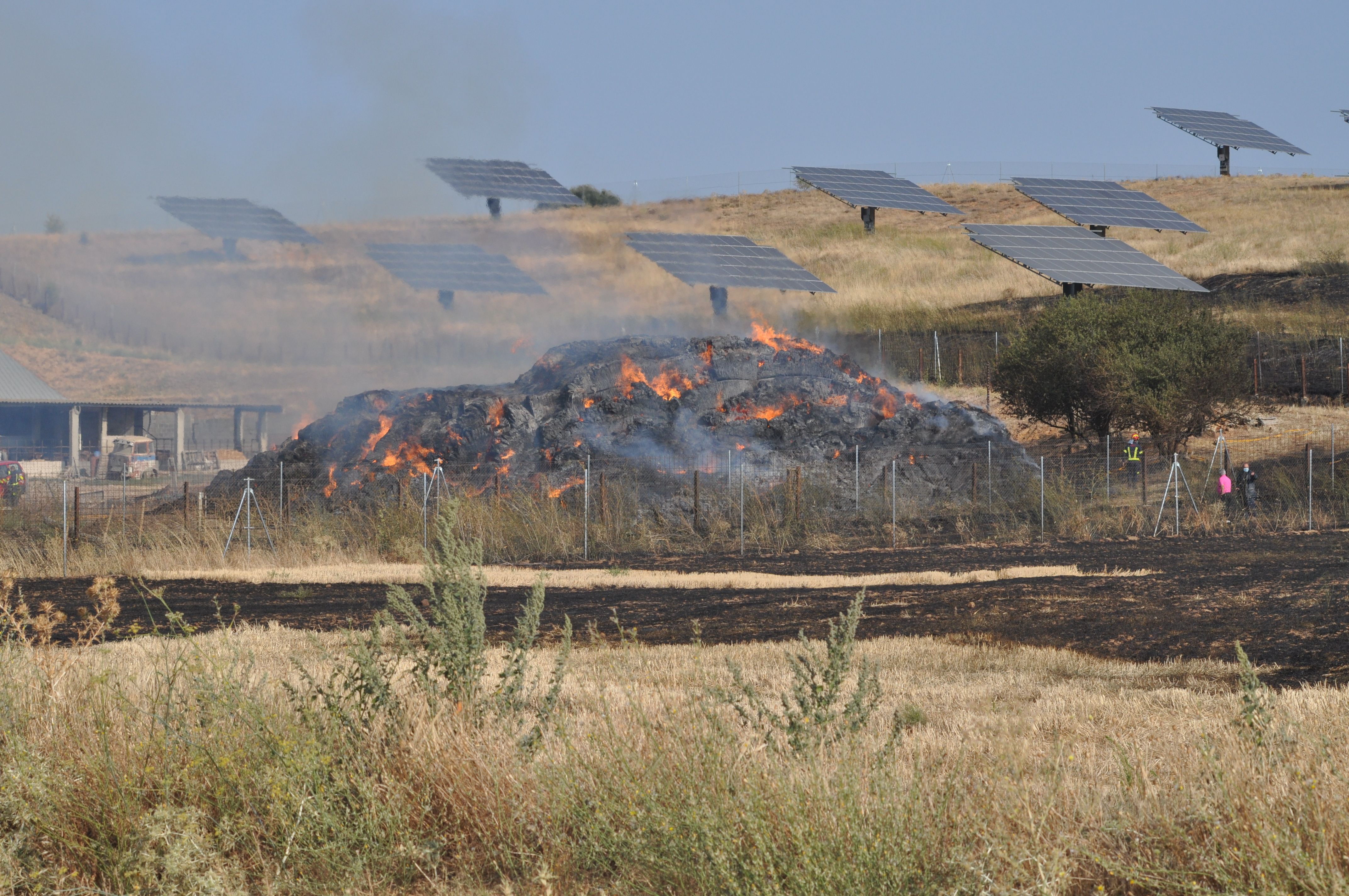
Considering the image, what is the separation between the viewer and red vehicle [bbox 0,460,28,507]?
23.0 metres

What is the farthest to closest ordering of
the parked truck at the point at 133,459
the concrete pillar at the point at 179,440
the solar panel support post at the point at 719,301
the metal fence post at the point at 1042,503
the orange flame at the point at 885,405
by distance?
the concrete pillar at the point at 179,440 → the parked truck at the point at 133,459 → the solar panel support post at the point at 719,301 → the orange flame at the point at 885,405 → the metal fence post at the point at 1042,503

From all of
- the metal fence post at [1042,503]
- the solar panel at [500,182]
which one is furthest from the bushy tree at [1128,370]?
the solar panel at [500,182]

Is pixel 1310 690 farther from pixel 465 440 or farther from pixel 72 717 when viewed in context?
pixel 465 440

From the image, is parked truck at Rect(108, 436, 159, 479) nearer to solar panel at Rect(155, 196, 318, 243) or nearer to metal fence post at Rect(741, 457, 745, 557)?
solar panel at Rect(155, 196, 318, 243)

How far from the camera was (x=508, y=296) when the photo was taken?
2341 inches

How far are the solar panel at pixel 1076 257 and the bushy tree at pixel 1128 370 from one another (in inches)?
118

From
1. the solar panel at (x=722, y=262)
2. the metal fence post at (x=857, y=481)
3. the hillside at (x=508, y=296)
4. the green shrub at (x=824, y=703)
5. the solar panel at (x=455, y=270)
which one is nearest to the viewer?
the green shrub at (x=824, y=703)

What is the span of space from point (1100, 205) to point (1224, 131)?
2273cm

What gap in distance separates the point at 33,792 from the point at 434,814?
170 cm

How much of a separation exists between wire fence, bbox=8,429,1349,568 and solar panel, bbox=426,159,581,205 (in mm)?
23591

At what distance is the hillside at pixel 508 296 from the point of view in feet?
165

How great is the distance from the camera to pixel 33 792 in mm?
5281

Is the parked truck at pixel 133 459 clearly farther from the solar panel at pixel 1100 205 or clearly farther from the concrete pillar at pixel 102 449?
the solar panel at pixel 1100 205

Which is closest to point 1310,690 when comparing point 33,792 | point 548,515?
point 33,792
